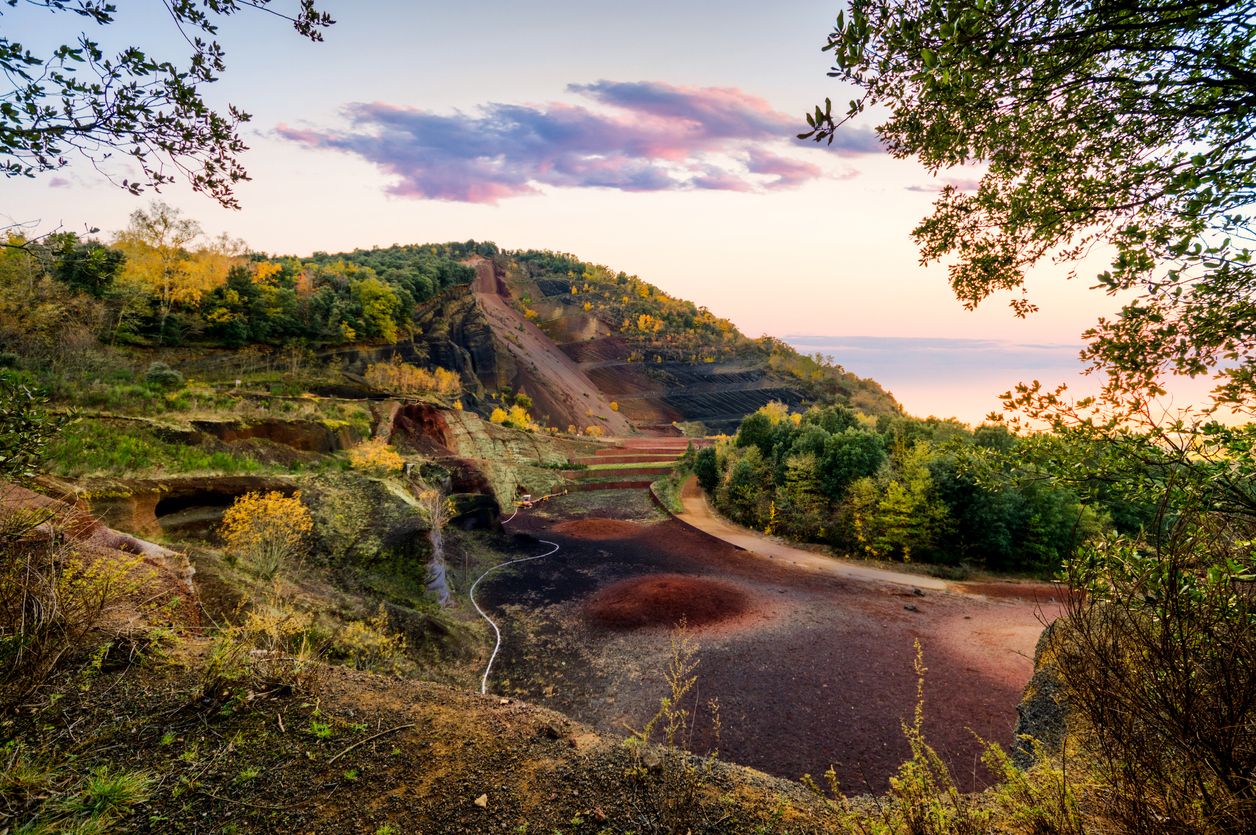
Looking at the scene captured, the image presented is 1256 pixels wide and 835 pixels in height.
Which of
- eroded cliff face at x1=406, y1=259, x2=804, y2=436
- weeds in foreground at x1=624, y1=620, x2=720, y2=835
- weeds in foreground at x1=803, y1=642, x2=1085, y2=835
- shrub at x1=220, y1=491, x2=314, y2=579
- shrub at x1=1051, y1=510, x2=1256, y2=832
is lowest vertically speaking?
shrub at x1=220, y1=491, x2=314, y2=579

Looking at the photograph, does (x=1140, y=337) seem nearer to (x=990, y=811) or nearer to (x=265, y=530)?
(x=990, y=811)

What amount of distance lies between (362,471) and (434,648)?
10.1m

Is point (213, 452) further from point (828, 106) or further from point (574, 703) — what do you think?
point (828, 106)

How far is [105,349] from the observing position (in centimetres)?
2755

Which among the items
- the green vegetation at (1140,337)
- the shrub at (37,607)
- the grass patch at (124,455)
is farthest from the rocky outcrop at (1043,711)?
the grass patch at (124,455)

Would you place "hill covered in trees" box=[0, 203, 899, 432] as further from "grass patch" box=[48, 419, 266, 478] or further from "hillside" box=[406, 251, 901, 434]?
"grass patch" box=[48, 419, 266, 478]

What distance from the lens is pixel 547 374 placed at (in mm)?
76938

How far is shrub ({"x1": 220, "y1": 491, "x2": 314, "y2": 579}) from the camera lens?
14.2 metres

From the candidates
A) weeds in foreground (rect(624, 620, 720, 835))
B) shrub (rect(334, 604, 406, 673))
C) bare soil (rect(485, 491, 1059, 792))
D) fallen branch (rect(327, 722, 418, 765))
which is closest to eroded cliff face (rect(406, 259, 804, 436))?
bare soil (rect(485, 491, 1059, 792))

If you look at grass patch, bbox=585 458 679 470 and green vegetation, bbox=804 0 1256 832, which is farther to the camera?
grass patch, bbox=585 458 679 470

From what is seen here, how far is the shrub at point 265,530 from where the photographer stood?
14.2 m

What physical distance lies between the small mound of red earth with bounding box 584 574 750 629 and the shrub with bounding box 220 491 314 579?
1061 centimetres

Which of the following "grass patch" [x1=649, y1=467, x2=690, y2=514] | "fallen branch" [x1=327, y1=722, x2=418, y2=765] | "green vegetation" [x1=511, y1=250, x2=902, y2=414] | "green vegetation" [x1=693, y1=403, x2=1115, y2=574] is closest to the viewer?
"fallen branch" [x1=327, y1=722, x2=418, y2=765]

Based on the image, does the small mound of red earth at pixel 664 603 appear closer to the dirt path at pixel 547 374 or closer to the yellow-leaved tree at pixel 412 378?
the yellow-leaved tree at pixel 412 378
